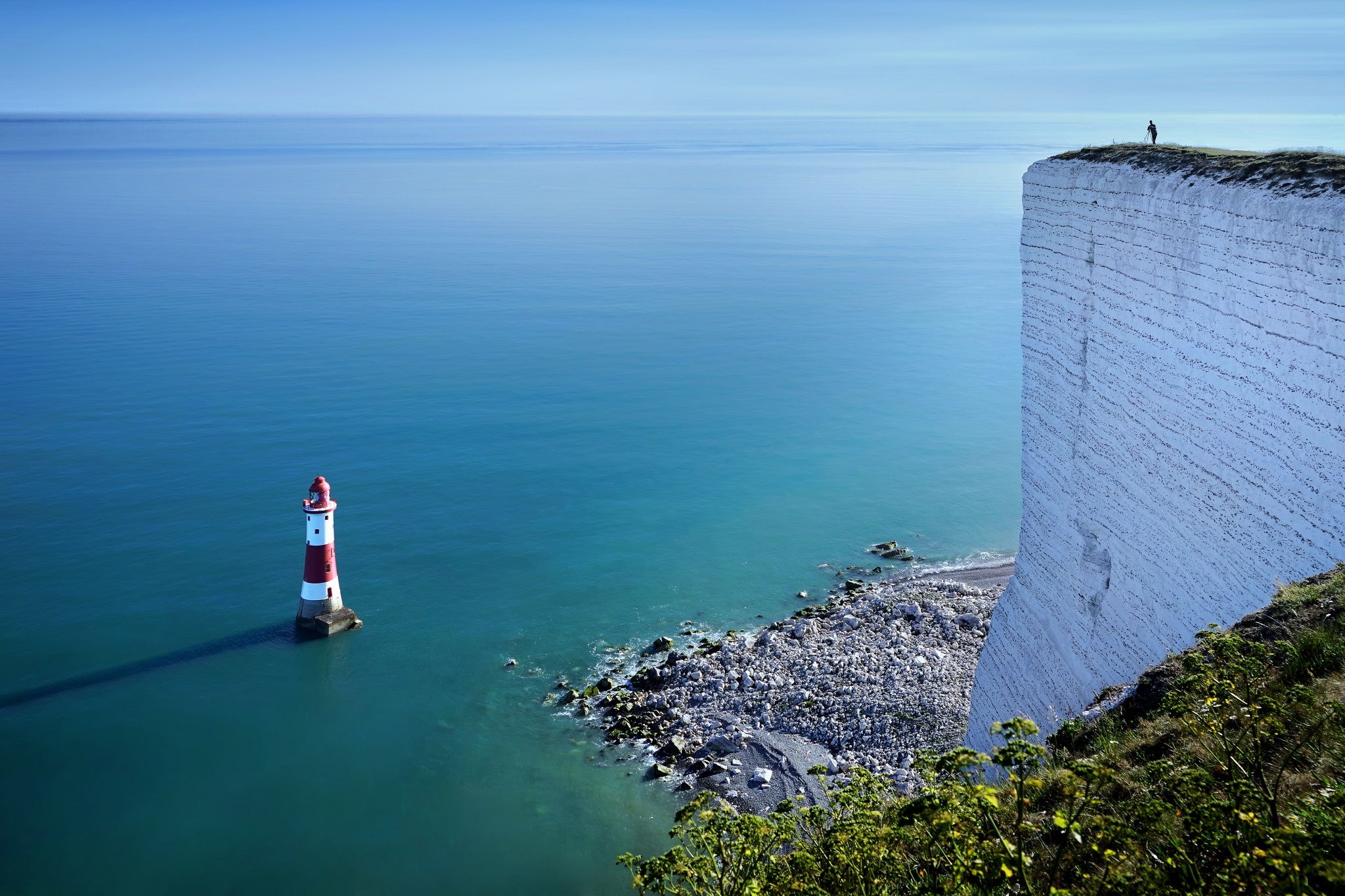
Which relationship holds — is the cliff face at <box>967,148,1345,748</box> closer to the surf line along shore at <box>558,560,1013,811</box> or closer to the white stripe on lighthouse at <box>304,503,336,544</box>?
the surf line along shore at <box>558,560,1013,811</box>

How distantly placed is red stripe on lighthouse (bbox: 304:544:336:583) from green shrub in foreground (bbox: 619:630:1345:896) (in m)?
15.1

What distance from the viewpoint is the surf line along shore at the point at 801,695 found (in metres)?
16.0

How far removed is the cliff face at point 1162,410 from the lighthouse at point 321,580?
40.7 ft

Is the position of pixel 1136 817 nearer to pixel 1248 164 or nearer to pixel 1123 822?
pixel 1123 822

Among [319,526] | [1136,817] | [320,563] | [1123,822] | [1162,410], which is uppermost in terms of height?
[1162,410]

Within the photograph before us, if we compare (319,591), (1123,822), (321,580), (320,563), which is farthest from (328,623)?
(1123,822)

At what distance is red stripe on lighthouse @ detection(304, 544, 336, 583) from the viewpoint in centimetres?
1972

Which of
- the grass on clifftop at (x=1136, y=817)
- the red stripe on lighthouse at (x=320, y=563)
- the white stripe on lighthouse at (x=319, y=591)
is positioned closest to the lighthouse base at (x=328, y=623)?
the white stripe on lighthouse at (x=319, y=591)

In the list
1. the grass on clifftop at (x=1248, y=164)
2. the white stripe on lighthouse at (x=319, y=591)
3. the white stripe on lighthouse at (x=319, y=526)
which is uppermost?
the grass on clifftop at (x=1248, y=164)

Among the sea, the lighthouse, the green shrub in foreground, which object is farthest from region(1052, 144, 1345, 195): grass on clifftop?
the lighthouse

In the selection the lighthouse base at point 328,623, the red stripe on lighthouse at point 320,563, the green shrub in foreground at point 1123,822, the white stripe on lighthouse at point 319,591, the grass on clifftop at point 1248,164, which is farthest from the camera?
the lighthouse base at point 328,623

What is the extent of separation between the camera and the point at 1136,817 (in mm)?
5414

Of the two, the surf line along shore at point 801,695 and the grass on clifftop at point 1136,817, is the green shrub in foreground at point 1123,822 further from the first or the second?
the surf line along shore at point 801,695

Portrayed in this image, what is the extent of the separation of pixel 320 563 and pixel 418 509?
23.5 feet
